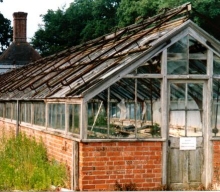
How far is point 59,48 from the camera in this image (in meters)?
46.2

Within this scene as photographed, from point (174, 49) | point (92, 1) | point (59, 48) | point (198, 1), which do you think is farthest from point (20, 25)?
point (174, 49)

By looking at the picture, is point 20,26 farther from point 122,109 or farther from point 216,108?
point 216,108

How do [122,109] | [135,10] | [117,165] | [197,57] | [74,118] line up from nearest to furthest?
[117,165], [122,109], [74,118], [197,57], [135,10]

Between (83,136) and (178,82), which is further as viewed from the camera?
(178,82)

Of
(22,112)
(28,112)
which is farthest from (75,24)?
(28,112)

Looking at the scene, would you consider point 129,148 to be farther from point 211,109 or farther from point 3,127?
point 3,127

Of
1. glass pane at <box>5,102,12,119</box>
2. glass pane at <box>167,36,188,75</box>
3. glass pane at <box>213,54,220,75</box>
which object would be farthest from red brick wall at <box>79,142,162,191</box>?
glass pane at <box>5,102,12,119</box>

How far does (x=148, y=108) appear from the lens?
11.0 metres

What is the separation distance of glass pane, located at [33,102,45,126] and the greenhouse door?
4.63 m

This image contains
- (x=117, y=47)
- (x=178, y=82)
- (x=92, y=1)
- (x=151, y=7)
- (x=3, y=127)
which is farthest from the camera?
(x=92, y=1)

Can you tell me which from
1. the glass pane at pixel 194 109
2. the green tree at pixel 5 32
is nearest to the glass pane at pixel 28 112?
the glass pane at pixel 194 109

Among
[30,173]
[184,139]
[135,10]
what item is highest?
[135,10]

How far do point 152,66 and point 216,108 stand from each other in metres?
1.78

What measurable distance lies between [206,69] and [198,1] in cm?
1887
